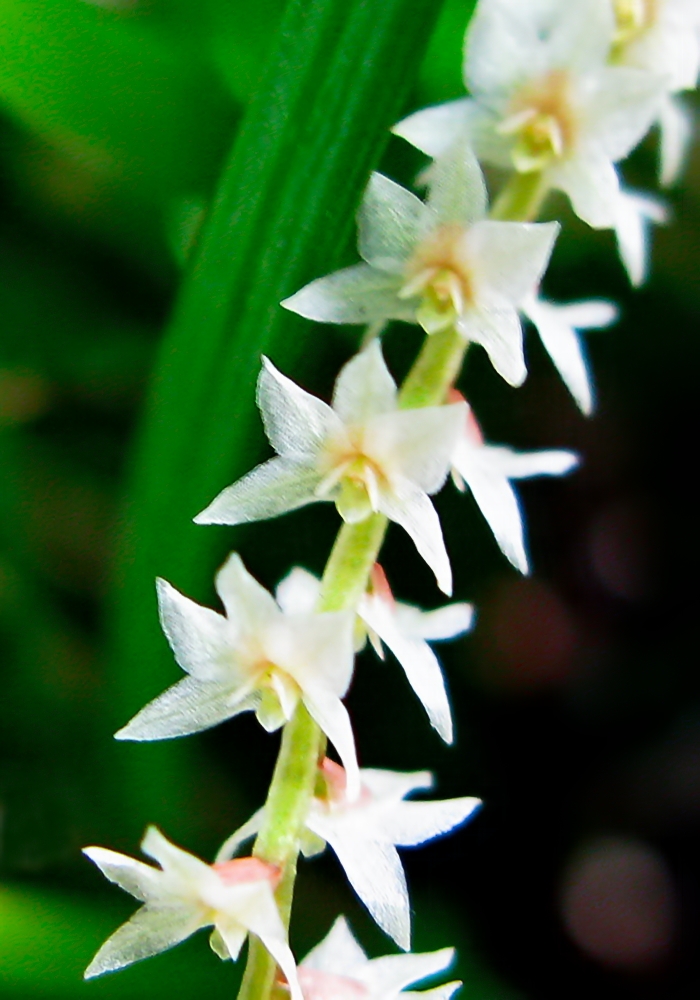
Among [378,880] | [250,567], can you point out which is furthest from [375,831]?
[250,567]

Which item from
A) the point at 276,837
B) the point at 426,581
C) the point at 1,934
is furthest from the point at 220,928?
the point at 426,581

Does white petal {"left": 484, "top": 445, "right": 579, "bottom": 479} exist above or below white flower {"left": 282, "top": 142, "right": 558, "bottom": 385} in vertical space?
below

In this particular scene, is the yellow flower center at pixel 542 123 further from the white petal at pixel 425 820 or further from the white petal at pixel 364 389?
the white petal at pixel 425 820

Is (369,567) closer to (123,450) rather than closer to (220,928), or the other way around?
(220,928)

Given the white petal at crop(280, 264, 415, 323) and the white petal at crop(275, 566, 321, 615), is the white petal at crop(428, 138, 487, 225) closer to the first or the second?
the white petal at crop(280, 264, 415, 323)

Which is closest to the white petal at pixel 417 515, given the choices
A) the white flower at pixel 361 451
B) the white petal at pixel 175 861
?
the white flower at pixel 361 451

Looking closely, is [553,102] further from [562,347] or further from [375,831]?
[375,831]

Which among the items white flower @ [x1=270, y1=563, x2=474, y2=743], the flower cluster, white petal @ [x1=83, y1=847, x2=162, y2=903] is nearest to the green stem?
the flower cluster
